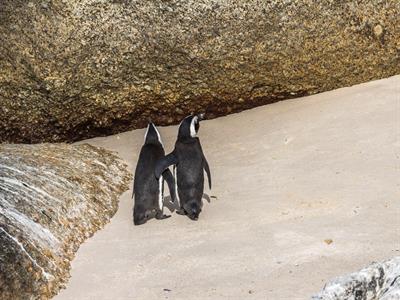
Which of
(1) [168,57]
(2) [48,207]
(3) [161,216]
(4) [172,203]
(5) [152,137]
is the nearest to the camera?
(2) [48,207]

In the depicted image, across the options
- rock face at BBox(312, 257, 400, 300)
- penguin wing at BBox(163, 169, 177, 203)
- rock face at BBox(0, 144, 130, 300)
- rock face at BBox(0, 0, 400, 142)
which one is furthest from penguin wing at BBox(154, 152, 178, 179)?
rock face at BBox(312, 257, 400, 300)

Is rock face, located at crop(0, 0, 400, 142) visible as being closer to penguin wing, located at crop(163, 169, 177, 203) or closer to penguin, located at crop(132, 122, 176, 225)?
penguin, located at crop(132, 122, 176, 225)

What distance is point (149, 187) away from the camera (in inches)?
245

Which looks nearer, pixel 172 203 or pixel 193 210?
pixel 193 210

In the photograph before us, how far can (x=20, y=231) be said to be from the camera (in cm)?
512

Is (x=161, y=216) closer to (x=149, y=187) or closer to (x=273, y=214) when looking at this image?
(x=149, y=187)

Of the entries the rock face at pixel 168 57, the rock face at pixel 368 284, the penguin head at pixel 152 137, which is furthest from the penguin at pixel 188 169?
the rock face at pixel 368 284

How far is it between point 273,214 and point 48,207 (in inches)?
58.0

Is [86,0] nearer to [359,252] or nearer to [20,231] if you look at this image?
[20,231]

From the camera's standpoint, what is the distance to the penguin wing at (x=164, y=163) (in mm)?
6277

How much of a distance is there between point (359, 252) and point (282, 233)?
1.91 feet

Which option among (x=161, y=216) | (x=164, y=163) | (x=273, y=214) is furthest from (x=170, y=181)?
(x=273, y=214)

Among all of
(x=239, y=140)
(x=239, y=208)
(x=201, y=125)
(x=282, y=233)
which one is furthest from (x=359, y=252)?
(x=201, y=125)

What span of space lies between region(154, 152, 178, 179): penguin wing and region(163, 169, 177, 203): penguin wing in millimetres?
109
